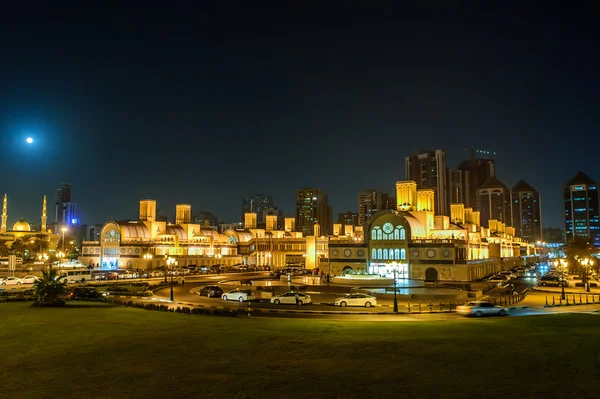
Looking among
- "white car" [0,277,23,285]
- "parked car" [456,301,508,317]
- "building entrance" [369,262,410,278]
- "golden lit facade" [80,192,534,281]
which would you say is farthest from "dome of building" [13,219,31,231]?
"parked car" [456,301,508,317]

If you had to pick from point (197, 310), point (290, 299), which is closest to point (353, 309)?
point (290, 299)

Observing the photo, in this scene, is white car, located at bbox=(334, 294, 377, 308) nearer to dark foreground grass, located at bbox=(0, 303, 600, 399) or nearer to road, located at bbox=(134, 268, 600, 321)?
road, located at bbox=(134, 268, 600, 321)

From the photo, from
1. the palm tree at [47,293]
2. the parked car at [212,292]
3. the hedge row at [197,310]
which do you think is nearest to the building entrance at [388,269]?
the parked car at [212,292]

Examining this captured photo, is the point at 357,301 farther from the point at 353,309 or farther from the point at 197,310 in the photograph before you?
the point at 197,310

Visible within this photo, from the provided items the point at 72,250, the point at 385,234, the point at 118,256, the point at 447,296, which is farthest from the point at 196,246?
the point at 447,296

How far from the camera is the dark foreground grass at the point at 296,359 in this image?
12.8m

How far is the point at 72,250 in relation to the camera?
383 feet

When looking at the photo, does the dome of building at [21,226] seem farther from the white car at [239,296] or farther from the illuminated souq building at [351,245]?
the white car at [239,296]

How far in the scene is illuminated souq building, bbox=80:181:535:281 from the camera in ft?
228

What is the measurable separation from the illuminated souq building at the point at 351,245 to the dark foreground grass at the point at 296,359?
29877mm

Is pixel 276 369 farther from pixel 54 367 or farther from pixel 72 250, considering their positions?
pixel 72 250

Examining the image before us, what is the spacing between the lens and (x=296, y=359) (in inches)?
638

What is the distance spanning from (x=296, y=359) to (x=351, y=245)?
5972 centimetres

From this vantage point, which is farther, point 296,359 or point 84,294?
point 84,294
